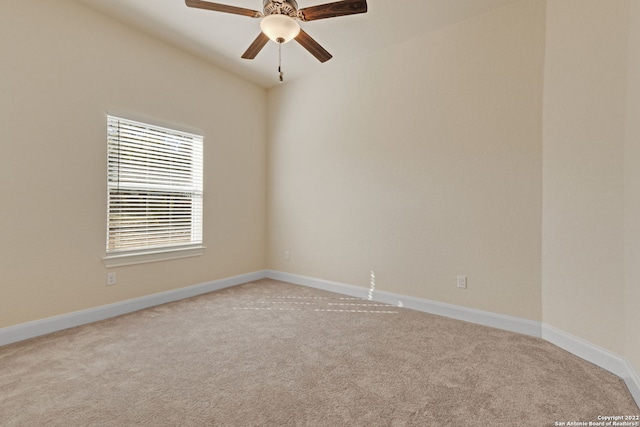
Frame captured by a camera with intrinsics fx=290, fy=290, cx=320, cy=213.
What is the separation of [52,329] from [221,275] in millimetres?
1801

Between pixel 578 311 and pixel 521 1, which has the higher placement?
pixel 521 1

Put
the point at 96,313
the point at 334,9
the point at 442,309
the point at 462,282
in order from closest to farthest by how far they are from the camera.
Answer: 1. the point at 334,9
2. the point at 96,313
3. the point at 462,282
4. the point at 442,309

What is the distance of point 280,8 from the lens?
2.12m

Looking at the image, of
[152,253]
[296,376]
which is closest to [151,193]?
[152,253]

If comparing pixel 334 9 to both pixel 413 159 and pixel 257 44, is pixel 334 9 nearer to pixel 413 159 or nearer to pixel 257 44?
pixel 257 44

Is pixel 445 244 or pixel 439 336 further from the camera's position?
pixel 445 244

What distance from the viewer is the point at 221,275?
4082mm

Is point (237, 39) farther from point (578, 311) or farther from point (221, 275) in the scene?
point (578, 311)

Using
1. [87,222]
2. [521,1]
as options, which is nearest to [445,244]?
[521,1]

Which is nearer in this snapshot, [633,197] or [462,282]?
[633,197]

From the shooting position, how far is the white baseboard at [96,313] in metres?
2.43

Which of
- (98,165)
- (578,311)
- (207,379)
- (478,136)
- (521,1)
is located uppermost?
(521,1)

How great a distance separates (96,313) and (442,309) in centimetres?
352

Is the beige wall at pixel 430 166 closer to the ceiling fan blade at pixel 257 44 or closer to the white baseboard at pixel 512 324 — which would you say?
the white baseboard at pixel 512 324
